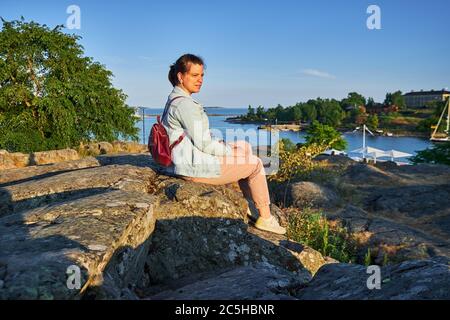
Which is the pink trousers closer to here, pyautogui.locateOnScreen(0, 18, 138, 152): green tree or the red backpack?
the red backpack

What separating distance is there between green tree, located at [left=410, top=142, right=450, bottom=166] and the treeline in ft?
449

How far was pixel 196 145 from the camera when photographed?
4.73 meters

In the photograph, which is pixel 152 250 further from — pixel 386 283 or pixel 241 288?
pixel 386 283

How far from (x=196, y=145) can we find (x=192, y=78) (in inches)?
30.6

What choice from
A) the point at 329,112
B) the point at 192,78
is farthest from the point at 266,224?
the point at 329,112

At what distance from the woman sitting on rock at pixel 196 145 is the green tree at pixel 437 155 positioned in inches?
971

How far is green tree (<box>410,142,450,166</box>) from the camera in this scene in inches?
1032

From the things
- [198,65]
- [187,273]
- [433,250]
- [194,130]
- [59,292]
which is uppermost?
[198,65]

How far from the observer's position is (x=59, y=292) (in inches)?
85.7

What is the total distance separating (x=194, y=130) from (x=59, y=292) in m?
2.70

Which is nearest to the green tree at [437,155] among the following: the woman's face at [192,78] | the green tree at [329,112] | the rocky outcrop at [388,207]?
the rocky outcrop at [388,207]

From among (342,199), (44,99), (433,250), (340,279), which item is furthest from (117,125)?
(340,279)

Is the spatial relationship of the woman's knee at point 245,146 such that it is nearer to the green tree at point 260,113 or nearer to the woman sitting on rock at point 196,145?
the woman sitting on rock at point 196,145
